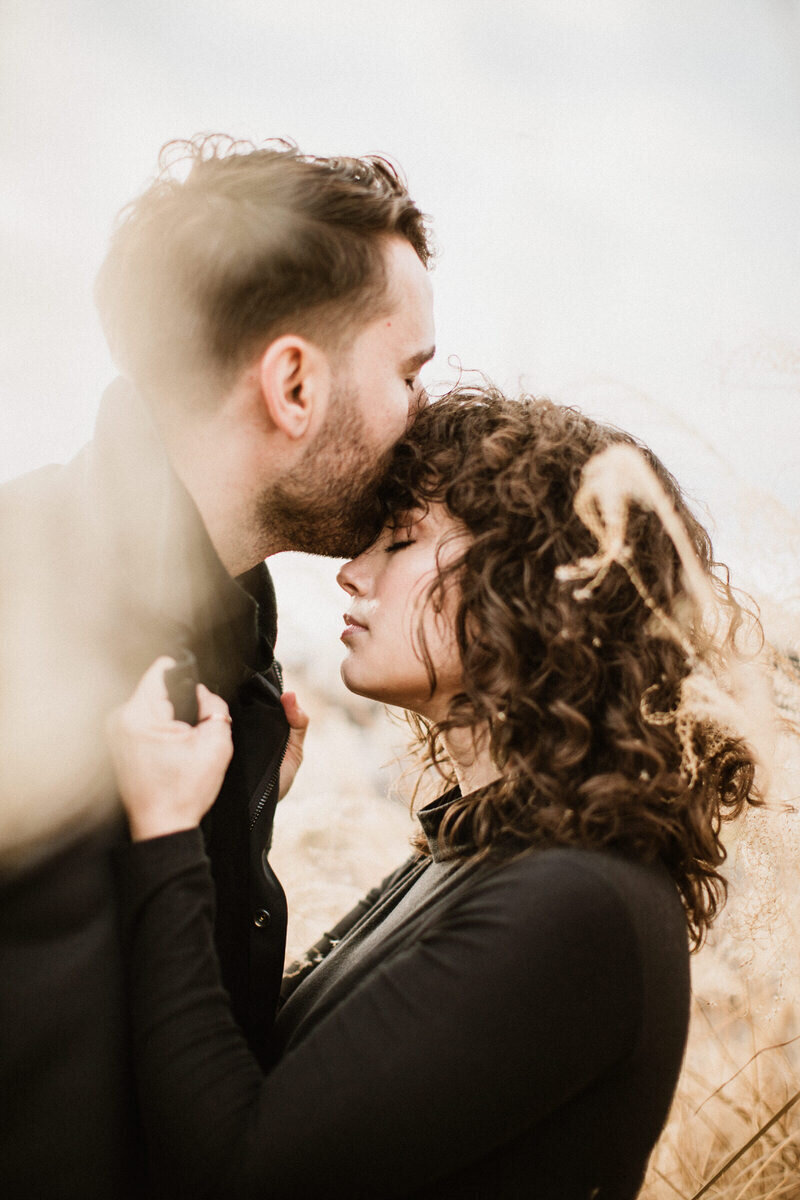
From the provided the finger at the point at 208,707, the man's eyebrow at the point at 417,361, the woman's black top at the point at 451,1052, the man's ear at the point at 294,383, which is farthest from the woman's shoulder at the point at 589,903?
the man's eyebrow at the point at 417,361

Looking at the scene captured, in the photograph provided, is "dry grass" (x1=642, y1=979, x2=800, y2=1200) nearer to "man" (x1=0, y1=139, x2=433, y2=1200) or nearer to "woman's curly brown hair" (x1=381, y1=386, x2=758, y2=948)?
"woman's curly brown hair" (x1=381, y1=386, x2=758, y2=948)

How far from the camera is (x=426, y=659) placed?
1552 mm

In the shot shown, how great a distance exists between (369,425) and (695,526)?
71cm

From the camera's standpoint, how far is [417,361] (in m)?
1.77

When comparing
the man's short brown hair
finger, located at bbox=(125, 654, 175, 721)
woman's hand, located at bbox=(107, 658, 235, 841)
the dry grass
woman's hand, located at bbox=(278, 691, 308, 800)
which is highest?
the man's short brown hair

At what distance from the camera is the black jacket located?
1.05 m

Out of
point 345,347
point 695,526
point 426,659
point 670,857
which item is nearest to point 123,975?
point 426,659

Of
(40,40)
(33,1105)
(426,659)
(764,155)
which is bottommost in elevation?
(33,1105)

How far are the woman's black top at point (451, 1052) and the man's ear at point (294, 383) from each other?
84 centimetres

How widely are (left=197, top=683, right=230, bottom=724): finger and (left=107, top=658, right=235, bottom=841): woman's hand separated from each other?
0.19ft

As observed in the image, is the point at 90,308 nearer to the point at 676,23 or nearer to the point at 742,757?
the point at 742,757

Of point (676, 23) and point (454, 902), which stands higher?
point (676, 23)

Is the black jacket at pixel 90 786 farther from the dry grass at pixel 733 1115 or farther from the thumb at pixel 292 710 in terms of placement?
the dry grass at pixel 733 1115

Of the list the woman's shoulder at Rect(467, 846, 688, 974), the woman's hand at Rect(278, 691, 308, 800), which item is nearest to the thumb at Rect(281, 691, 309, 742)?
the woman's hand at Rect(278, 691, 308, 800)
